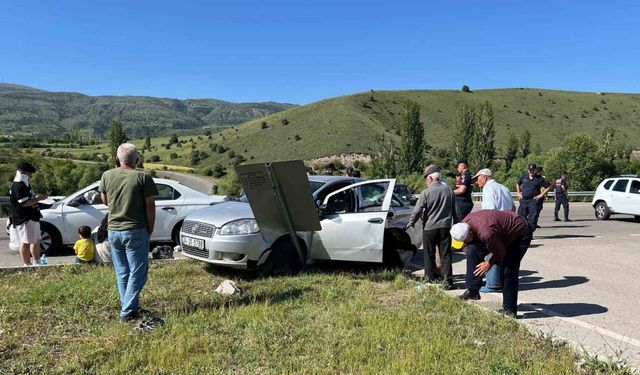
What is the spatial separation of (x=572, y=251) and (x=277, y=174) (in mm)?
7158

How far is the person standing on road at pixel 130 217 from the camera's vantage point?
518cm

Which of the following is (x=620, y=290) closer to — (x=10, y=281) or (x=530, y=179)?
(x=530, y=179)

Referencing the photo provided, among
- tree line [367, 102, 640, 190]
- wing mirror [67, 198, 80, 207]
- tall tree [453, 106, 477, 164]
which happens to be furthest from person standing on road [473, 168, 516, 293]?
tall tree [453, 106, 477, 164]

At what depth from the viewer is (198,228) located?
24.8ft

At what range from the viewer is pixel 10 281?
23.0 feet

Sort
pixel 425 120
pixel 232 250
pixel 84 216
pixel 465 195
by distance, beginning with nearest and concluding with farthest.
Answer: pixel 232 250 → pixel 465 195 → pixel 84 216 → pixel 425 120

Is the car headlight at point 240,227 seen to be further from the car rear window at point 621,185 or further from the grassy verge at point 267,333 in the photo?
the car rear window at point 621,185

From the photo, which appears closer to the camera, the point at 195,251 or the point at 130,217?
the point at 130,217

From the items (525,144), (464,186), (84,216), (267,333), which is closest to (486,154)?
(525,144)

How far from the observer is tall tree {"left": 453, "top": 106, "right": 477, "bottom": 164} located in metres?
70.9

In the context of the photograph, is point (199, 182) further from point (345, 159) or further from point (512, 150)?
point (512, 150)

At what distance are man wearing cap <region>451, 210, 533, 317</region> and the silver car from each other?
7.02 ft

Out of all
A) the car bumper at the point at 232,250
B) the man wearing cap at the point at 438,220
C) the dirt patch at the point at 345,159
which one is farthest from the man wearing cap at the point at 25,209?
the dirt patch at the point at 345,159

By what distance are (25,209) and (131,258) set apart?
3.48m
